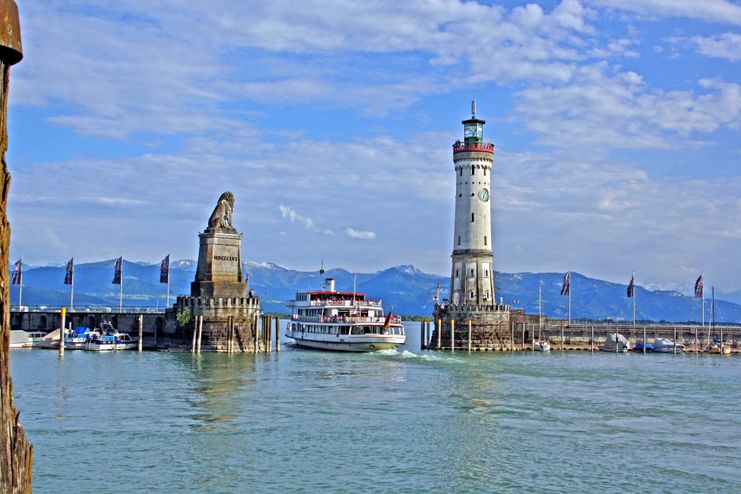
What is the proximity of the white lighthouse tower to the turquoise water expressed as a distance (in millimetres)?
28368

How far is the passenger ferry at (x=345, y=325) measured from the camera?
88.1 metres

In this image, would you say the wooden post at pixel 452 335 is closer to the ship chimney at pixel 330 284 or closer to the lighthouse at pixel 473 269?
the lighthouse at pixel 473 269

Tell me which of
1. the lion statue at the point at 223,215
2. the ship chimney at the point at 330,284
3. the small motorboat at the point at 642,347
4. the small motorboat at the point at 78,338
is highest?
the lion statue at the point at 223,215

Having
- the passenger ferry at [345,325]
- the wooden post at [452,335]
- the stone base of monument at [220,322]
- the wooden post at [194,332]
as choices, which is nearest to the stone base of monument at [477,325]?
the wooden post at [452,335]

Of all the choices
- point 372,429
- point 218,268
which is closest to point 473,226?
point 218,268

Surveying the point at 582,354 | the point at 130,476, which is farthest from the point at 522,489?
the point at 582,354

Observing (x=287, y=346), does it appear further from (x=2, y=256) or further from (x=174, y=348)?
(x=2, y=256)

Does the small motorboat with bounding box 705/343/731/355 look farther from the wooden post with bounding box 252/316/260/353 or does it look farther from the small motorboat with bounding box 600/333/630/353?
the wooden post with bounding box 252/316/260/353

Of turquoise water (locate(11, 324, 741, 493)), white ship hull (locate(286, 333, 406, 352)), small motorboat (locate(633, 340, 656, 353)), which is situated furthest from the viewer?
small motorboat (locate(633, 340, 656, 353))

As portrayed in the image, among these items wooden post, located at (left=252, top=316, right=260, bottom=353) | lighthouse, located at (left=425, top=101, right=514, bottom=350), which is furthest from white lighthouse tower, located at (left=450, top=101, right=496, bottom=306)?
wooden post, located at (left=252, top=316, right=260, bottom=353)

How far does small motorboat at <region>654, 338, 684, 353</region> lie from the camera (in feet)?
A: 327

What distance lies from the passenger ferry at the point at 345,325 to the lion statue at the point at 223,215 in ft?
51.9

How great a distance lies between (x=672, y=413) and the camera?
44.2 meters

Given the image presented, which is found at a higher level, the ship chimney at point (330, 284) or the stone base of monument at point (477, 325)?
the ship chimney at point (330, 284)
